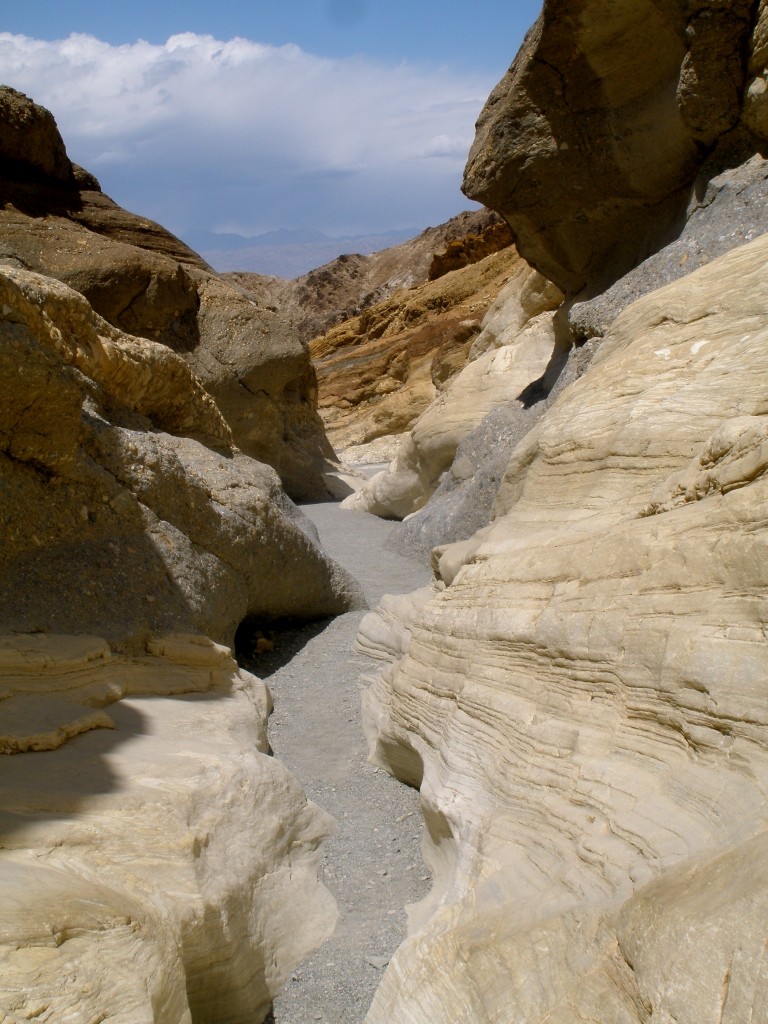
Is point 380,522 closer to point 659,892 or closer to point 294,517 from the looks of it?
point 294,517

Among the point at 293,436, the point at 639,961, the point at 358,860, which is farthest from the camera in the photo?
the point at 293,436

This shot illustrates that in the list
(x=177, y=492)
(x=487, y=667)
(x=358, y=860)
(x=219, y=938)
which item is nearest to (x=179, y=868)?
(x=219, y=938)

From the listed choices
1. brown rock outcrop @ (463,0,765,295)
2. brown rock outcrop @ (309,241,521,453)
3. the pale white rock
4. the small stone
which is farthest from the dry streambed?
brown rock outcrop @ (309,241,521,453)

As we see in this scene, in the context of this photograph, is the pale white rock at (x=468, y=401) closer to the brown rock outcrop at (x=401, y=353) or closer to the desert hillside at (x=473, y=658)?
the desert hillside at (x=473, y=658)

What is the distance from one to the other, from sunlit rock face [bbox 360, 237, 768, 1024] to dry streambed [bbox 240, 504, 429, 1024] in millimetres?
167

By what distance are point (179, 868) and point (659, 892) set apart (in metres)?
1.35

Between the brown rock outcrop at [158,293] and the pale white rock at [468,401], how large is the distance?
1.85 meters

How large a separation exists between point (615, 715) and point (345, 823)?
1.51 m

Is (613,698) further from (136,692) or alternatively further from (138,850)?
(136,692)

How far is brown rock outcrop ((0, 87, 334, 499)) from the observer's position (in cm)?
972

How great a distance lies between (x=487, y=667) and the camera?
3.06 metres

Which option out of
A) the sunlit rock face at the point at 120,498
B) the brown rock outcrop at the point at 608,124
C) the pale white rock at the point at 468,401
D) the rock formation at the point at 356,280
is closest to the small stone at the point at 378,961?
the sunlit rock face at the point at 120,498

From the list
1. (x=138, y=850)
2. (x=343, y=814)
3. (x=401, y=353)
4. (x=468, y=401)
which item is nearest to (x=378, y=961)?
(x=138, y=850)

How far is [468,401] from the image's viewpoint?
9.17m
